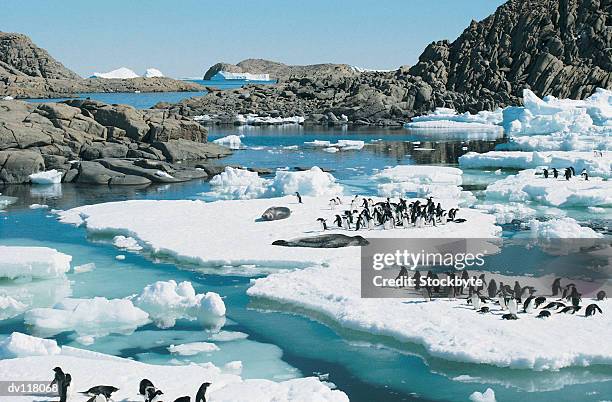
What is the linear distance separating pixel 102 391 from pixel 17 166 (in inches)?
1096

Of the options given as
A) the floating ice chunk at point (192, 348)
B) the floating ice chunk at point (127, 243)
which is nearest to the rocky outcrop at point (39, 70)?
the floating ice chunk at point (127, 243)

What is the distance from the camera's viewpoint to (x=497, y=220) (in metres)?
23.0

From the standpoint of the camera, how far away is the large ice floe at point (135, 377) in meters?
9.58

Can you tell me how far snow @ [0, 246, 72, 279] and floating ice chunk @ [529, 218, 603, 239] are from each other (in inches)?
499

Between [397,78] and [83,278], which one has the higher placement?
[397,78]

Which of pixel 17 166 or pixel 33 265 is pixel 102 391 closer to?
pixel 33 265

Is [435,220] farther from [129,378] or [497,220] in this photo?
[129,378]

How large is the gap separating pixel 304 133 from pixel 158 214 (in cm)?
4491

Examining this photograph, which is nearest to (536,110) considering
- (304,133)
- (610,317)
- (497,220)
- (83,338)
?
(304,133)

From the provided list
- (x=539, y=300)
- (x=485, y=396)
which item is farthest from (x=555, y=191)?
(x=485, y=396)

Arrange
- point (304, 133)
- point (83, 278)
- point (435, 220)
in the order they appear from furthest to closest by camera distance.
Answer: point (304, 133) → point (435, 220) → point (83, 278)

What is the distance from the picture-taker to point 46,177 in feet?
112

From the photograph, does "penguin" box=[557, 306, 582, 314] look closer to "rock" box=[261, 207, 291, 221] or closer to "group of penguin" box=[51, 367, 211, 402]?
"group of penguin" box=[51, 367, 211, 402]

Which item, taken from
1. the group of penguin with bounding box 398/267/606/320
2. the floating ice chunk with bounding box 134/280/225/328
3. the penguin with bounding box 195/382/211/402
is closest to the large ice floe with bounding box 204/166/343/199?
the group of penguin with bounding box 398/267/606/320
